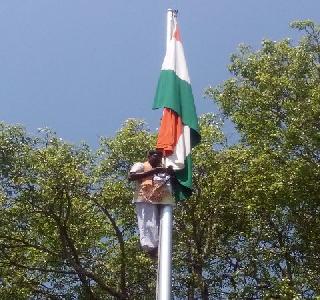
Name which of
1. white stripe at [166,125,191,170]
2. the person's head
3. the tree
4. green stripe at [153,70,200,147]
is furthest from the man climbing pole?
the tree

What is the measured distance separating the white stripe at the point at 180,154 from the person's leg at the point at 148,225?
18.5 inches

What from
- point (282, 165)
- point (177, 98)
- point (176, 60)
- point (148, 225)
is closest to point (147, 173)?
point (148, 225)

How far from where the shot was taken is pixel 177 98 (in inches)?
247

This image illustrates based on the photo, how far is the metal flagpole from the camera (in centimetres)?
479

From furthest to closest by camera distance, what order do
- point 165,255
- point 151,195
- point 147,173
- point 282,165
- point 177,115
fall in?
point 282,165, point 177,115, point 147,173, point 151,195, point 165,255

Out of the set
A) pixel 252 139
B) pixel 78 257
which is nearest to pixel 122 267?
pixel 78 257

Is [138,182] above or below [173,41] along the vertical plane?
below

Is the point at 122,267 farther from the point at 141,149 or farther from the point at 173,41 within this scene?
the point at 173,41

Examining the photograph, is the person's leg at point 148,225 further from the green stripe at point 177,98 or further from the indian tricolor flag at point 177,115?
the green stripe at point 177,98

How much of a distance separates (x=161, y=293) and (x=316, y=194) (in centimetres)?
760

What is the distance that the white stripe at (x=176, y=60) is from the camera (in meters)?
6.45

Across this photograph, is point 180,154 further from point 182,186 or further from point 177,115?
point 177,115

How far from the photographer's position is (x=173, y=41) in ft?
21.3

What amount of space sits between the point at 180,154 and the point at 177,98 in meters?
0.71
